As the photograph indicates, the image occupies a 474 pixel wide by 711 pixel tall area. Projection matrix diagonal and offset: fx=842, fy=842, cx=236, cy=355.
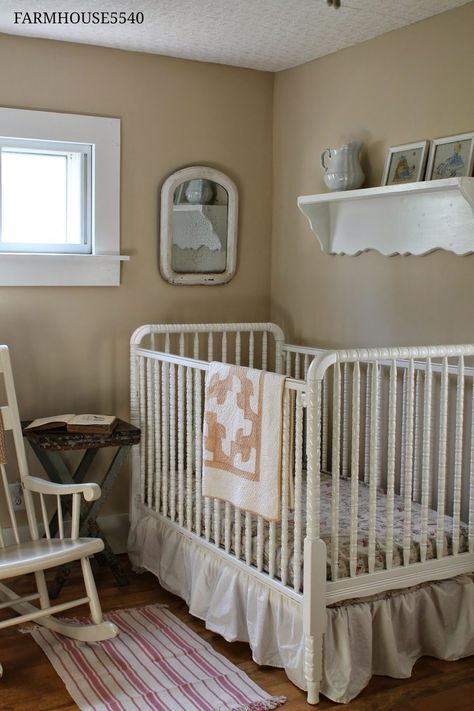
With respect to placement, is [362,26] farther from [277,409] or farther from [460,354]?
[277,409]

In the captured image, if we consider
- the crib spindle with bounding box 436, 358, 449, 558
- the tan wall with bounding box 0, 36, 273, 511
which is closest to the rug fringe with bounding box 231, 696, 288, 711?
the crib spindle with bounding box 436, 358, 449, 558

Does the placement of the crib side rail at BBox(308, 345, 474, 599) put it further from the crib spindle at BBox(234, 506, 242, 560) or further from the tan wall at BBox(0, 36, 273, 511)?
the tan wall at BBox(0, 36, 273, 511)

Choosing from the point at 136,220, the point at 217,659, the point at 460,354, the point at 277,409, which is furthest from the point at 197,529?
the point at 136,220

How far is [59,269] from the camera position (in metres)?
3.50

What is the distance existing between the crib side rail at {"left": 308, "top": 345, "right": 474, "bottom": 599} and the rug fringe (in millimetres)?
366

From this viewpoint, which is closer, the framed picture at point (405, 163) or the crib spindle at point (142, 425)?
the framed picture at point (405, 163)

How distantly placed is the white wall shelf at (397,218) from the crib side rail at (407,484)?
0.44 meters

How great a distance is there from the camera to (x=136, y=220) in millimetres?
3682

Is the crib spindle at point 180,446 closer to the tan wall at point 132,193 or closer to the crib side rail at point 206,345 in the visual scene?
the crib side rail at point 206,345

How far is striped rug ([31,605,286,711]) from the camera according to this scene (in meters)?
2.45

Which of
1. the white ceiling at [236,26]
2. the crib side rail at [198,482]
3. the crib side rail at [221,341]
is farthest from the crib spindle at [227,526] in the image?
the white ceiling at [236,26]

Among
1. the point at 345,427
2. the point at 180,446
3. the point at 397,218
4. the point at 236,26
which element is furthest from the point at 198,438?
the point at 236,26

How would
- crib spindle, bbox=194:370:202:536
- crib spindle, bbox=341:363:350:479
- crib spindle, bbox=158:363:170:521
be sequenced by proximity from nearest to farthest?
crib spindle, bbox=194:370:202:536
crib spindle, bbox=158:363:170:521
crib spindle, bbox=341:363:350:479

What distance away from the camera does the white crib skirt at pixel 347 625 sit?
2467 mm
